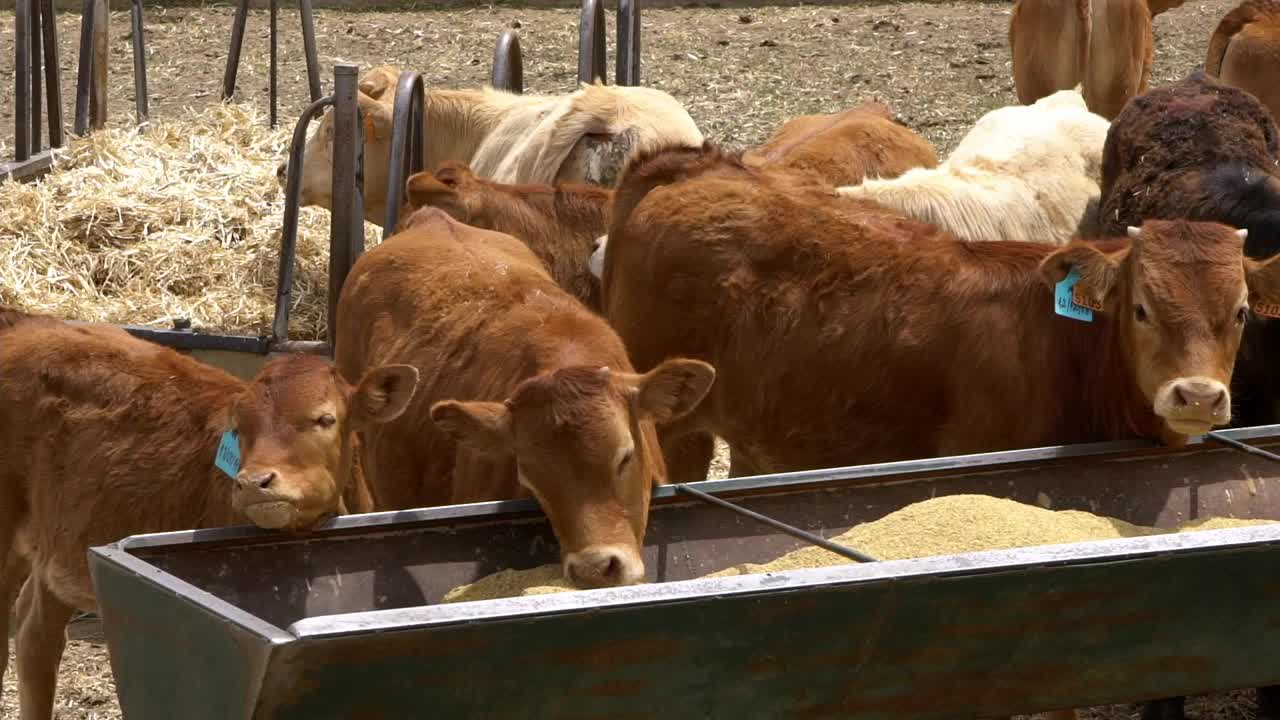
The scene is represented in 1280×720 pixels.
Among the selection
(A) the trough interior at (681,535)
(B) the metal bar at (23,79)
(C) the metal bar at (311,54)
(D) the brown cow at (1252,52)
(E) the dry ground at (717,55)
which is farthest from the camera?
(E) the dry ground at (717,55)

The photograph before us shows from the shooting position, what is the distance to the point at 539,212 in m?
6.86

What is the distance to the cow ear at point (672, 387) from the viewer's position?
4.35 m

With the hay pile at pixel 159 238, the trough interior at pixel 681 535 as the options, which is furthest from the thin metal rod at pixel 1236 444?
the hay pile at pixel 159 238

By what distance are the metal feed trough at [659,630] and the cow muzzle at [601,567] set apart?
244 millimetres

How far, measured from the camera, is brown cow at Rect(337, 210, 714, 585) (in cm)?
419

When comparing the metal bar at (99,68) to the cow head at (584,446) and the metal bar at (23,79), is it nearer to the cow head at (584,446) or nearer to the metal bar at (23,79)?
the metal bar at (23,79)

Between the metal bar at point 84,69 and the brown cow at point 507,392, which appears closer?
the brown cow at point 507,392

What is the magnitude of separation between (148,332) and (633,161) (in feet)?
7.64

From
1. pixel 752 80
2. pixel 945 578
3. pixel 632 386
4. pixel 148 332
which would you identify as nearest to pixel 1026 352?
pixel 632 386

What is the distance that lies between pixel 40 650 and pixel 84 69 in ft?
17.3

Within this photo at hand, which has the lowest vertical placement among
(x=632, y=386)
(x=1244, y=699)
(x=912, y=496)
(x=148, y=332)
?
(x=1244, y=699)

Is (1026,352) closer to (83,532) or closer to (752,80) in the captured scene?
(83,532)

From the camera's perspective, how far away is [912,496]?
4539 mm

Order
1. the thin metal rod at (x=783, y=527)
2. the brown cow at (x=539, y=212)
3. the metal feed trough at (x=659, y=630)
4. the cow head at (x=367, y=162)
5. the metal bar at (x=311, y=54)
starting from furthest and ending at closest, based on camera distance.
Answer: the metal bar at (x=311, y=54)
the cow head at (x=367, y=162)
the brown cow at (x=539, y=212)
the thin metal rod at (x=783, y=527)
the metal feed trough at (x=659, y=630)
